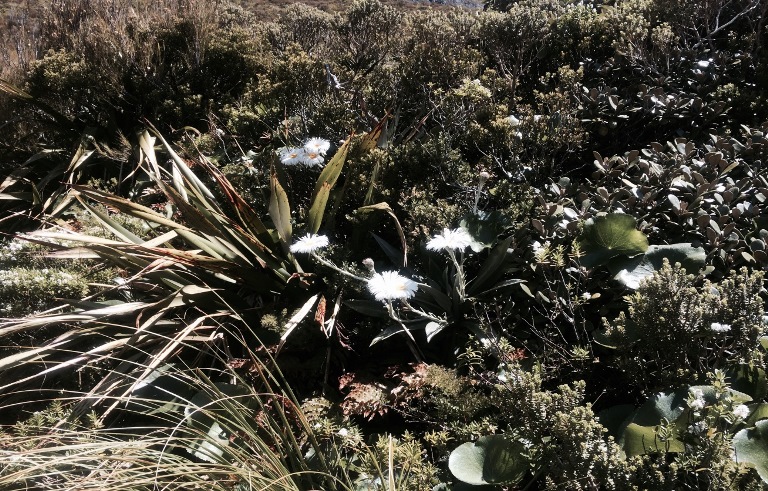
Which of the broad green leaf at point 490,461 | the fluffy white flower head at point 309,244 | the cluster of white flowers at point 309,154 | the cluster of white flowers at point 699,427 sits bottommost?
the broad green leaf at point 490,461

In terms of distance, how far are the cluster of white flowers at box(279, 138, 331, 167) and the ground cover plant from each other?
14mm

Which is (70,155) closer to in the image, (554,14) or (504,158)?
(504,158)

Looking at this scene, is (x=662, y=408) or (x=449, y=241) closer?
(x=662, y=408)

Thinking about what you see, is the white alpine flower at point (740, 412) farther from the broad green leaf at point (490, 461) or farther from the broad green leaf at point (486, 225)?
the broad green leaf at point (486, 225)

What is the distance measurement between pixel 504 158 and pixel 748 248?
123 centimetres

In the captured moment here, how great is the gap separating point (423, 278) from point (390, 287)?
418 mm

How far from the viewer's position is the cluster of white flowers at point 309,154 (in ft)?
9.81

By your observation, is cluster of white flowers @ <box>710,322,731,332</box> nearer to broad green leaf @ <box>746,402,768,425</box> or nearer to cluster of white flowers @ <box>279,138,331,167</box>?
broad green leaf @ <box>746,402,768,425</box>

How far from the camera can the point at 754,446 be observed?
148cm

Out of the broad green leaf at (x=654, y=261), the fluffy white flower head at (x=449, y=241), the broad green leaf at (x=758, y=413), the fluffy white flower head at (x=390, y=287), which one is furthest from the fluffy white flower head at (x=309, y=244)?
the broad green leaf at (x=758, y=413)

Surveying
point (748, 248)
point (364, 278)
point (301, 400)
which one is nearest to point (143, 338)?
point (301, 400)

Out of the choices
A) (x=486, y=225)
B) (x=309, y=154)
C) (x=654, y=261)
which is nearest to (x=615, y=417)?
(x=654, y=261)

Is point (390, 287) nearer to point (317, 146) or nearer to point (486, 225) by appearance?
point (486, 225)

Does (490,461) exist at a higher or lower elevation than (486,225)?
lower
